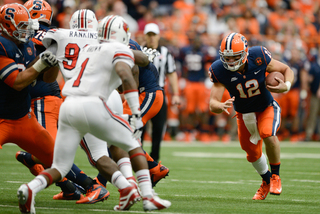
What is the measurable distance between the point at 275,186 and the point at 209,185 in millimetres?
1120

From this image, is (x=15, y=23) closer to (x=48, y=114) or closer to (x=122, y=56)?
(x=48, y=114)

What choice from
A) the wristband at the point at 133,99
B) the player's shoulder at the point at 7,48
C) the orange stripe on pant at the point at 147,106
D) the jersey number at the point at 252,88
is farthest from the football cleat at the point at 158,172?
the player's shoulder at the point at 7,48

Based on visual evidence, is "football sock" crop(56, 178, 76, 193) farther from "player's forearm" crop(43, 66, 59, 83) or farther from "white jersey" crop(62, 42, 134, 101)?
"white jersey" crop(62, 42, 134, 101)

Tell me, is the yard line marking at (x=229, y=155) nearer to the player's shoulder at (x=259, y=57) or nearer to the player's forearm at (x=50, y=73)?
the player's shoulder at (x=259, y=57)

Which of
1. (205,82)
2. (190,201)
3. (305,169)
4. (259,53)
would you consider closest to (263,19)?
(205,82)

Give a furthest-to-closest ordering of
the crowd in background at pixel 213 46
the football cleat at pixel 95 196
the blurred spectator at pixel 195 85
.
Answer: the crowd in background at pixel 213 46 < the blurred spectator at pixel 195 85 < the football cleat at pixel 95 196

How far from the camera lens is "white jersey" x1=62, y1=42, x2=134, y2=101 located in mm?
3562

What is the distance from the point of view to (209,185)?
5.65 meters

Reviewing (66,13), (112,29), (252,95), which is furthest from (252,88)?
(66,13)

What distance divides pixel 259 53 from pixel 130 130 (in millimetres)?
2131

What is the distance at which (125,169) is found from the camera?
4.01m

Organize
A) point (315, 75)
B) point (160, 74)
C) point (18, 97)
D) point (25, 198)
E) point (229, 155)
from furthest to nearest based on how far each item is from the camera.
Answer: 1. point (315, 75)
2. point (229, 155)
3. point (160, 74)
4. point (18, 97)
5. point (25, 198)

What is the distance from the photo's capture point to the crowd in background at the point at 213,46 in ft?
38.9

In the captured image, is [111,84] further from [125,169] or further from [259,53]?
[259,53]
